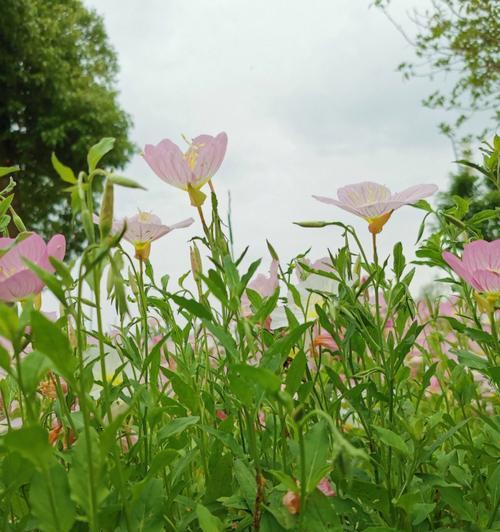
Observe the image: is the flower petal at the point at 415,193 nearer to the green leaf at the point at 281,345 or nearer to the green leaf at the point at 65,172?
the green leaf at the point at 281,345

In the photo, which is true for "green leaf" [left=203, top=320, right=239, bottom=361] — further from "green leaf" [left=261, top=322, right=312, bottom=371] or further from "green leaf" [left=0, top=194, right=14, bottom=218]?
"green leaf" [left=0, top=194, right=14, bottom=218]

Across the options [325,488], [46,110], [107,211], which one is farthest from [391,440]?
[46,110]

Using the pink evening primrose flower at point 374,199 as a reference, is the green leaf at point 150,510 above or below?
below

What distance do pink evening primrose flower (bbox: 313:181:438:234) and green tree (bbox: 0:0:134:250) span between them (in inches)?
413

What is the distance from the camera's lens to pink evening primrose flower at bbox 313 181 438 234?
67cm

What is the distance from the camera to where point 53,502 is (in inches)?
17.2

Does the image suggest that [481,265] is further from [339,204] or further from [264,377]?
[264,377]

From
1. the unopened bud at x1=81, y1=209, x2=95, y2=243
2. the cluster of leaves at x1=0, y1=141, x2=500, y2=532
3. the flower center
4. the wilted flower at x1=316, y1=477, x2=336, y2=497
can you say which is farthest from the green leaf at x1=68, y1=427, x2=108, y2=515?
the flower center

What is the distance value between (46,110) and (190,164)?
1166 cm

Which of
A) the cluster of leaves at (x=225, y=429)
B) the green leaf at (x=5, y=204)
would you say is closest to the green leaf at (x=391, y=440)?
the cluster of leaves at (x=225, y=429)

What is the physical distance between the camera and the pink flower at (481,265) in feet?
2.12

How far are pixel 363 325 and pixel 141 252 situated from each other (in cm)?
23

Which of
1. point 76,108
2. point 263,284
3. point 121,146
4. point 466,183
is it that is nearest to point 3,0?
point 76,108

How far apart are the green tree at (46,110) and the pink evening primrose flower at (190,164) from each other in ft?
34.4
